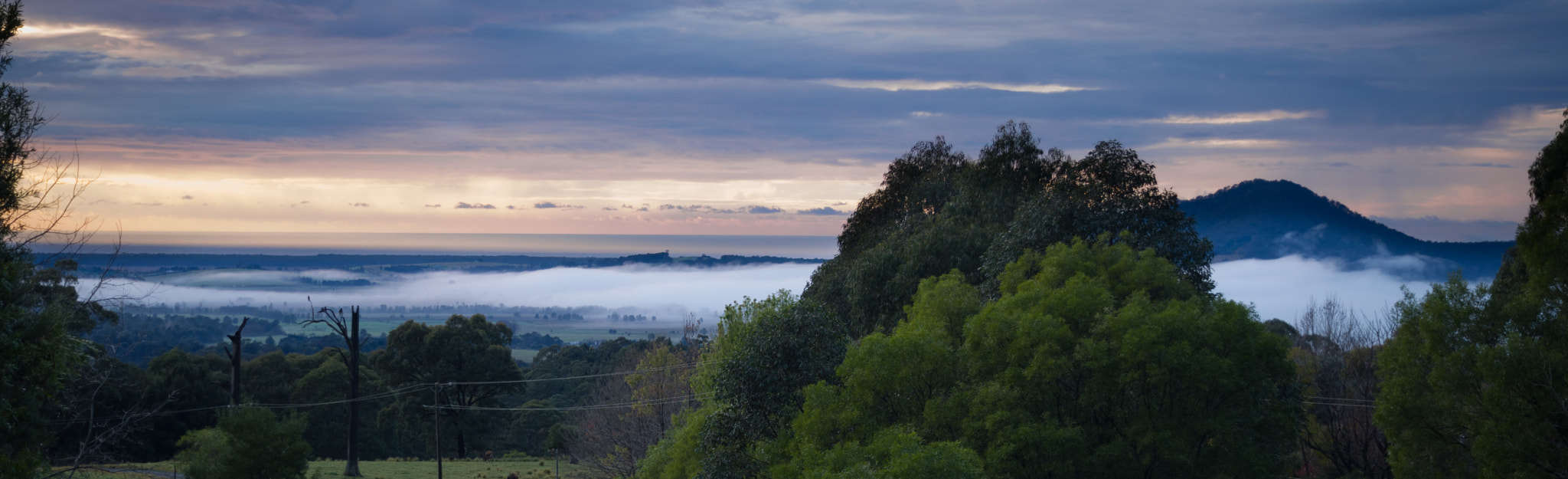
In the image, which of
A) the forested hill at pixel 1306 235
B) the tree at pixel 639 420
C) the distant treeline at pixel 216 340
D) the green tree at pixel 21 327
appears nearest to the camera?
the green tree at pixel 21 327

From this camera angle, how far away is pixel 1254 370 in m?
22.1

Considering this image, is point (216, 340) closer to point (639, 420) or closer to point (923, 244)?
point (639, 420)

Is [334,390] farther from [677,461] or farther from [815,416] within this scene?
[815,416]

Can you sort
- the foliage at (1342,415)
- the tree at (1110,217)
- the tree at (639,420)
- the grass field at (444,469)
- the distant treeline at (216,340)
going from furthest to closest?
1. the distant treeline at (216,340)
2. the tree at (639,420)
3. the grass field at (444,469)
4. the foliage at (1342,415)
5. the tree at (1110,217)

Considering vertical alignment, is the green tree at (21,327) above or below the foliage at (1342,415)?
above

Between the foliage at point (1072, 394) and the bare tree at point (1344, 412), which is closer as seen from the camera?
the foliage at point (1072, 394)

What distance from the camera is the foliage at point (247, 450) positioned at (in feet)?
97.1

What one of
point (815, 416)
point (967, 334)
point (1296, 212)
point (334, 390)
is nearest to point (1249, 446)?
point (967, 334)

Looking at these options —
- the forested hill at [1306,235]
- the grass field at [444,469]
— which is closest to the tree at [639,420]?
the grass field at [444,469]

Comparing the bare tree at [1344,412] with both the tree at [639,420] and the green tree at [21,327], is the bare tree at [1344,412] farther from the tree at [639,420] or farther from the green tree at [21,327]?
the green tree at [21,327]

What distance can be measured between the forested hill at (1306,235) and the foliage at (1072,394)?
460ft

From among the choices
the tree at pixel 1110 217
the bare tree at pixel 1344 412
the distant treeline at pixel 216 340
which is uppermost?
the tree at pixel 1110 217

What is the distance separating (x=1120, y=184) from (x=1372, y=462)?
21.5 meters

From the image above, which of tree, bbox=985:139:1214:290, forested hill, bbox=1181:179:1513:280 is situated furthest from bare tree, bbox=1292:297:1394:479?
forested hill, bbox=1181:179:1513:280
